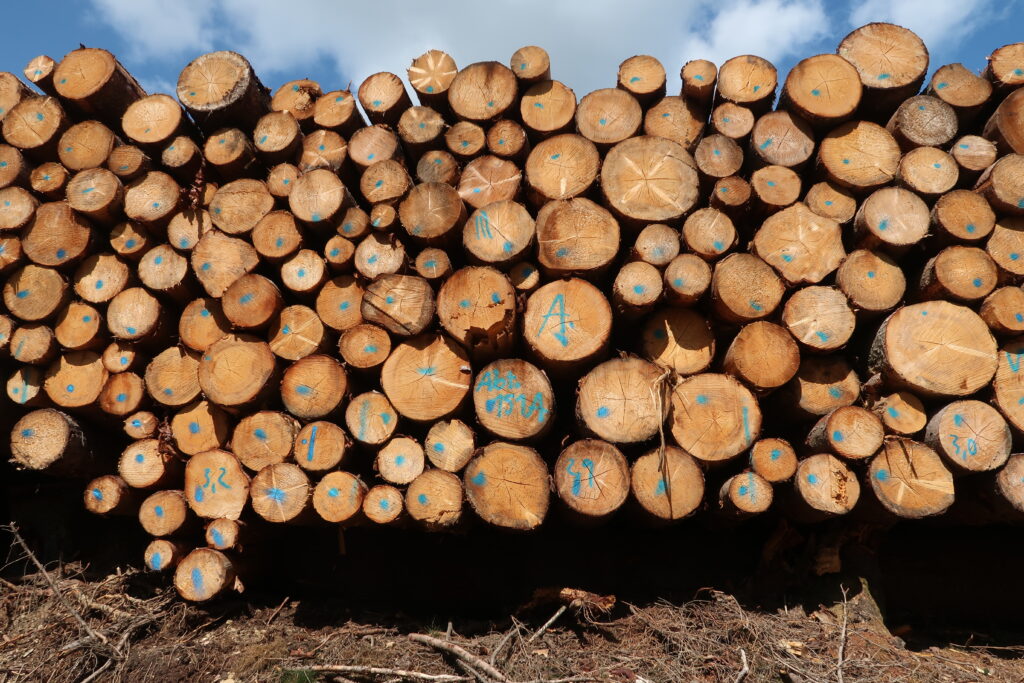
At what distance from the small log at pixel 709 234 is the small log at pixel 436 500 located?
1.82 m

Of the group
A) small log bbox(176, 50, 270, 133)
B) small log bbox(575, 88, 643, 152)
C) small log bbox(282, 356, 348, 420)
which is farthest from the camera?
small log bbox(176, 50, 270, 133)

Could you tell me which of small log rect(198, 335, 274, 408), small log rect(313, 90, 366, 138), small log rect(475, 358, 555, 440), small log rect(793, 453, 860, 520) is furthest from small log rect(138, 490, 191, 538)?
small log rect(793, 453, 860, 520)

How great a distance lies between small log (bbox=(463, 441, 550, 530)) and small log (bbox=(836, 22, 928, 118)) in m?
2.98

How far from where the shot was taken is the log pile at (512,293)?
11.0 ft

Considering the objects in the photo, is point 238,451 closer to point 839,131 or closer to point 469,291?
point 469,291

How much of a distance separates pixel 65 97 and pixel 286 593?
3496mm

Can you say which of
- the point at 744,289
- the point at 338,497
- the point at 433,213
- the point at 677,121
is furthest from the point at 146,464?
the point at 677,121

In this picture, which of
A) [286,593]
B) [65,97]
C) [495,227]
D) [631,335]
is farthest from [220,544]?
[65,97]

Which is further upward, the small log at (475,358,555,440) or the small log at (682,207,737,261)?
the small log at (682,207,737,261)

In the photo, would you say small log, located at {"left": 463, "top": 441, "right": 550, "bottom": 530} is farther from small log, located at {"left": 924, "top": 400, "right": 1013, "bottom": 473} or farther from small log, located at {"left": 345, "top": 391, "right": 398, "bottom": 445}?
small log, located at {"left": 924, "top": 400, "right": 1013, "bottom": 473}

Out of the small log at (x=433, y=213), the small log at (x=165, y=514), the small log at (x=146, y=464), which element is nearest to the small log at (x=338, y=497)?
the small log at (x=165, y=514)

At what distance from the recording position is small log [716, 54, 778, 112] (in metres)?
3.94

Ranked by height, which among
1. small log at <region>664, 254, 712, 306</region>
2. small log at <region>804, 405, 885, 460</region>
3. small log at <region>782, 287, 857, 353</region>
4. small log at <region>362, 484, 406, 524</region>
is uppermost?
small log at <region>664, 254, 712, 306</region>

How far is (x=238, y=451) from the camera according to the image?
3.69 meters
